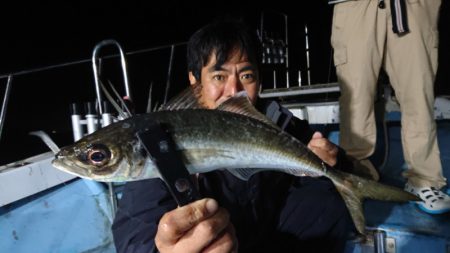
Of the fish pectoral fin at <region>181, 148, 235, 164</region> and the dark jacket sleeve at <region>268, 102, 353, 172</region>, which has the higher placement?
the fish pectoral fin at <region>181, 148, 235, 164</region>

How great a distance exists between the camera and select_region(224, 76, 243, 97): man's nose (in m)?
1.87

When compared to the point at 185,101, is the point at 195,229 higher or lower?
lower

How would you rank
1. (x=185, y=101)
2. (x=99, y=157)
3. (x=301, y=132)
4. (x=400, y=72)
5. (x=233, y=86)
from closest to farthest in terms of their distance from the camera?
(x=99, y=157)
(x=185, y=101)
(x=233, y=86)
(x=301, y=132)
(x=400, y=72)

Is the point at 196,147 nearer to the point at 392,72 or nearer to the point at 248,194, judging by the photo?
the point at 248,194

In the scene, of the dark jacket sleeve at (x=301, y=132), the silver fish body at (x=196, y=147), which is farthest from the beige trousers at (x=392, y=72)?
the silver fish body at (x=196, y=147)

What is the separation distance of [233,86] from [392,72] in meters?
1.44

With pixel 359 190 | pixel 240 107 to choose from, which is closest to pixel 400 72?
pixel 359 190

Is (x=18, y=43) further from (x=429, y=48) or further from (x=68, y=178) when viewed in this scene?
(x=429, y=48)

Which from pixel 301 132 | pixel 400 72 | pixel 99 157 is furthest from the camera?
pixel 400 72

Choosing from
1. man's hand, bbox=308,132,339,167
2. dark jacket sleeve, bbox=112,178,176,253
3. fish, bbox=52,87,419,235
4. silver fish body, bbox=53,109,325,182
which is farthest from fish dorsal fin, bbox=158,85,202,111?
man's hand, bbox=308,132,339,167

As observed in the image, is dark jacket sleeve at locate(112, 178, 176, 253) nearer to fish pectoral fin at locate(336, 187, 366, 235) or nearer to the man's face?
the man's face

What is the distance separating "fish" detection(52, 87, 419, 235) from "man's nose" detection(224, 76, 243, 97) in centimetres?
58

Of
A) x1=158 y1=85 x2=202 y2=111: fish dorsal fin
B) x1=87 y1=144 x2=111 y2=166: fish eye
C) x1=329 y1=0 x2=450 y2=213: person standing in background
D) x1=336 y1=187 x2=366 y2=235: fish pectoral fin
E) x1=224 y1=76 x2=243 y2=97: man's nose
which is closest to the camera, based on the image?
x1=87 y1=144 x2=111 y2=166: fish eye

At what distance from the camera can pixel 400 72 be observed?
2.49 m
